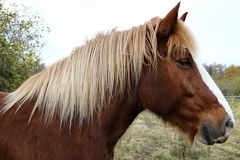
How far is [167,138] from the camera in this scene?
25.4 feet

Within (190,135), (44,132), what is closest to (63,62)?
(44,132)

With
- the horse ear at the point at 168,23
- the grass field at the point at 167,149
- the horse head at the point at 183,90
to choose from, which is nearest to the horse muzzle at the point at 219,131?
the horse head at the point at 183,90

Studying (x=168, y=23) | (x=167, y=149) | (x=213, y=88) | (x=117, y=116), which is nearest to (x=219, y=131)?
(x=213, y=88)

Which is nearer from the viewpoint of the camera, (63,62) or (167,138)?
(63,62)

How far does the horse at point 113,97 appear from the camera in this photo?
2.36m

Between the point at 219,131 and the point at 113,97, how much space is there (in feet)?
2.71

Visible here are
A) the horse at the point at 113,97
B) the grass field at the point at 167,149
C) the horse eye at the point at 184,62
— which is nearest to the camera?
the horse at the point at 113,97

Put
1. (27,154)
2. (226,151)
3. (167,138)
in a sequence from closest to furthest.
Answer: (27,154), (226,151), (167,138)

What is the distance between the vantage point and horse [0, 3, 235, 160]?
236 centimetres

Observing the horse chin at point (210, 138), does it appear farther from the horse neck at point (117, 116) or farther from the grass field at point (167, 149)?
the grass field at point (167, 149)

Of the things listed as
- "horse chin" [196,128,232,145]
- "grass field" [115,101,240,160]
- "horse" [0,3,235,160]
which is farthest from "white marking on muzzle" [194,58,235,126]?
"grass field" [115,101,240,160]

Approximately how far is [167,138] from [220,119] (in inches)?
215

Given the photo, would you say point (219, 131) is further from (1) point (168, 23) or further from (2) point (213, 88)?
(1) point (168, 23)

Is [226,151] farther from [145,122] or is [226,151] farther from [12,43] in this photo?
[12,43]
